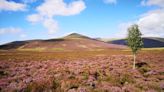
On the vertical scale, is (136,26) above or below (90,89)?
above

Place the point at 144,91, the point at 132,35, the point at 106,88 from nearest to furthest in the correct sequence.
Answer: the point at 144,91 → the point at 106,88 → the point at 132,35

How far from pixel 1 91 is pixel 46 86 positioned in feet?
10.7

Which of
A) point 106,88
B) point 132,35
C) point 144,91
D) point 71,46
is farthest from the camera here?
point 71,46

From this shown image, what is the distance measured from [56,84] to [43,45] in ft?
509

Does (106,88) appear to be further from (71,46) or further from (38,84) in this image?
(71,46)

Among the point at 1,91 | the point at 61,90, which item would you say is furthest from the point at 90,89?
the point at 1,91

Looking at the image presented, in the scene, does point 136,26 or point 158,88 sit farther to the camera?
point 136,26

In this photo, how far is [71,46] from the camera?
166 m

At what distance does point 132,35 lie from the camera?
32.3m

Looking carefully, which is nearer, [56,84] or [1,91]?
[1,91]

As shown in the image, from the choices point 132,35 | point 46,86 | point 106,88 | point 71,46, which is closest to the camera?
point 106,88

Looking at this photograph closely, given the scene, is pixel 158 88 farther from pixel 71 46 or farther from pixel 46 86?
pixel 71 46

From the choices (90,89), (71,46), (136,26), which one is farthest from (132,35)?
(71,46)

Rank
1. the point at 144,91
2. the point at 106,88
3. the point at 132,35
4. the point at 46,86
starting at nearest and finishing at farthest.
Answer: the point at 144,91 < the point at 106,88 < the point at 46,86 < the point at 132,35
